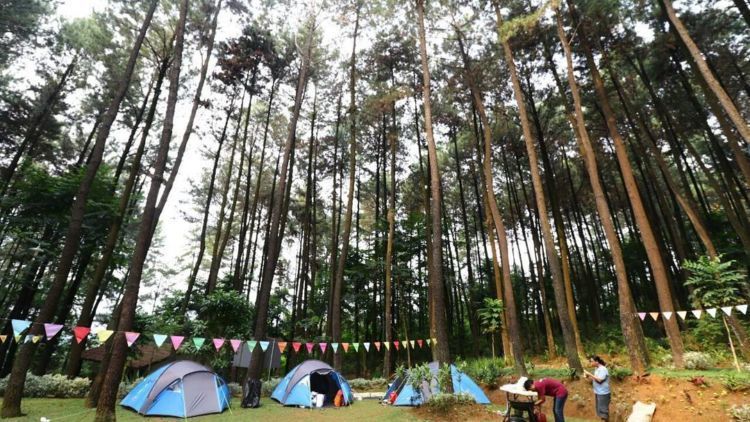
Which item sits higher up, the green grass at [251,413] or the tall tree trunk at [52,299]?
the tall tree trunk at [52,299]

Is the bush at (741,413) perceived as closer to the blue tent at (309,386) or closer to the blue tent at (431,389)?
the blue tent at (431,389)

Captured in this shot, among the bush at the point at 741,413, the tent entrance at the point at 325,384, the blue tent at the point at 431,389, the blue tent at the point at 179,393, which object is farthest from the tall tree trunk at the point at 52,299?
the bush at the point at 741,413

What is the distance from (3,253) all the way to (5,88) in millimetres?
12513

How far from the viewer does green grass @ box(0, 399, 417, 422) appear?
24.7 ft

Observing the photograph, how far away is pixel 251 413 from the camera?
8.63 m

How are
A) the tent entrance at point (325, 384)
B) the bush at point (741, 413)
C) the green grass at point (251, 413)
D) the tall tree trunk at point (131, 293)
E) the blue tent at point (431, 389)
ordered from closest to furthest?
1. the bush at point (741, 413)
2. the tall tree trunk at point (131, 293)
3. the green grass at point (251, 413)
4. the blue tent at point (431, 389)
5. the tent entrance at point (325, 384)

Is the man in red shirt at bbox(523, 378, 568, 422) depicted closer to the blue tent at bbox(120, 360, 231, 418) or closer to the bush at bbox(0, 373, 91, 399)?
the blue tent at bbox(120, 360, 231, 418)

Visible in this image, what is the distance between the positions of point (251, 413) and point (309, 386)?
1.88 m

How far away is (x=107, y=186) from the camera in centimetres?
1315

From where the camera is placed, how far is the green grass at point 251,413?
7531 mm

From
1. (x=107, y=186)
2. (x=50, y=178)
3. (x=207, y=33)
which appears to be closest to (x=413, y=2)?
(x=207, y=33)

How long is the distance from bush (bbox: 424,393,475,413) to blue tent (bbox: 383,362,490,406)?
1.28 ft

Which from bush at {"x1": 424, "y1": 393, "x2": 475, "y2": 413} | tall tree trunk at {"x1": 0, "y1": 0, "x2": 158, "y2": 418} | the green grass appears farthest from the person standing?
tall tree trunk at {"x1": 0, "y1": 0, "x2": 158, "y2": 418}

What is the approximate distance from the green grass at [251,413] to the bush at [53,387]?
2.30 feet
